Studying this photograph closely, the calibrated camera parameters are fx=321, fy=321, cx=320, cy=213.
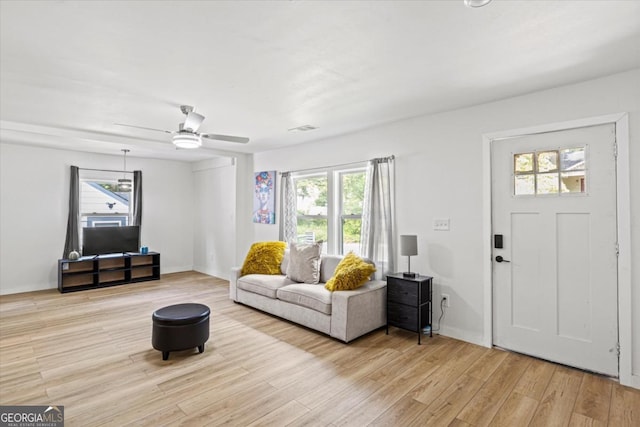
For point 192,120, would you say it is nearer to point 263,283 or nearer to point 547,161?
point 263,283

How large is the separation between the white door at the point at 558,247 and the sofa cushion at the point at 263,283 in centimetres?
273

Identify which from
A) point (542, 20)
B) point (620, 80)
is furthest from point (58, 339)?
point (620, 80)

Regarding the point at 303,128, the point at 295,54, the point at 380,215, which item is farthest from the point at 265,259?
the point at 295,54

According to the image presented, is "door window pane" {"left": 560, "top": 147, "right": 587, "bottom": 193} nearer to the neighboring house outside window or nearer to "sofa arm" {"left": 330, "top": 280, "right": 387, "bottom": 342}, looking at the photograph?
"sofa arm" {"left": 330, "top": 280, "right": 387, "bottom": 342}

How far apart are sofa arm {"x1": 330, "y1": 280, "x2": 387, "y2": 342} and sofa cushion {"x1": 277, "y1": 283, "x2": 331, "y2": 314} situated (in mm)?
134

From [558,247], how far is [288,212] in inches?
152

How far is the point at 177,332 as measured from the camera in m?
3.19

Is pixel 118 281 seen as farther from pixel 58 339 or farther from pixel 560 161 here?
pixel 560 161

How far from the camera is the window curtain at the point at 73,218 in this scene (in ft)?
20.2

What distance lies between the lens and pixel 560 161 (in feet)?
10.0

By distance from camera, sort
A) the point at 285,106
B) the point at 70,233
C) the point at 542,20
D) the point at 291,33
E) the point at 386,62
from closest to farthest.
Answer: the point at 542,20 → the point at 291,33 → the point at 386,62 → the point at 285,106 → the point at 70,233

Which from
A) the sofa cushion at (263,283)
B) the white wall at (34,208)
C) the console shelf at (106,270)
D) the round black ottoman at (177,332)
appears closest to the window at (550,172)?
the sofa cushion at (263,283)

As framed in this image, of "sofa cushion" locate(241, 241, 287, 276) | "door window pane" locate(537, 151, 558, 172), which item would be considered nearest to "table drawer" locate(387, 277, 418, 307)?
"door window pane" locate(537, 151, 558, 172)

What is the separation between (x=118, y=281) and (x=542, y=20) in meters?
7.48
